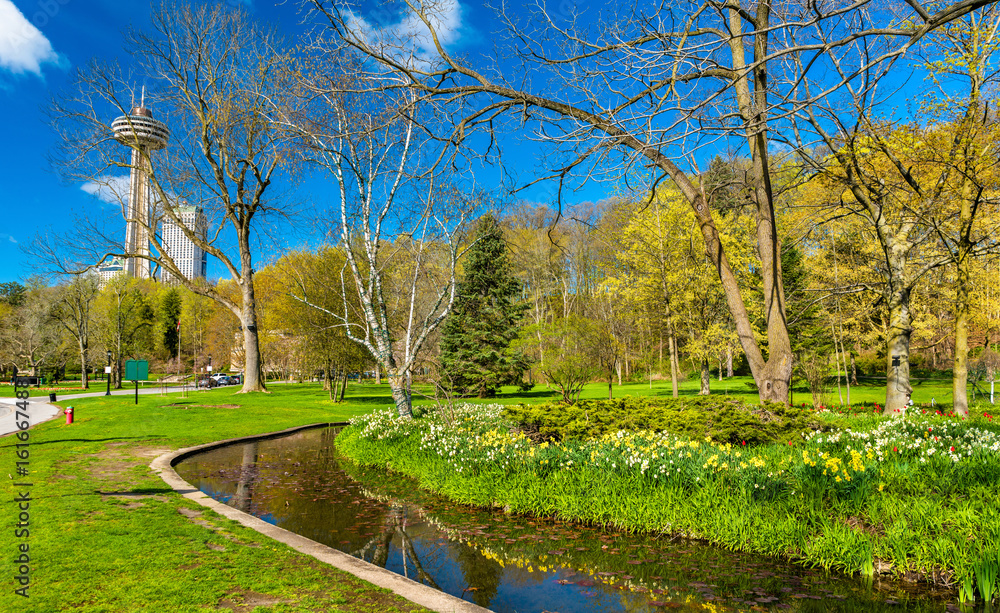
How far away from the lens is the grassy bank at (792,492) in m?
4.71

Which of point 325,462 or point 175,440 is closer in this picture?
point 325,462

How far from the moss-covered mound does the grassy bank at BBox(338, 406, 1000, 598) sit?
1.27 feet

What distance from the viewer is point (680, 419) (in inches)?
358

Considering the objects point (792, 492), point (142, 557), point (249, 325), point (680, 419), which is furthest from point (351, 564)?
point (249, 325)

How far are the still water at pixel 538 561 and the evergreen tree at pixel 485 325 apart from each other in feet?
74.0

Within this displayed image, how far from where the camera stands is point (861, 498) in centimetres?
527

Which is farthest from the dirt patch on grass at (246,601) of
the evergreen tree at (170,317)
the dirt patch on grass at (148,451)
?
the evergreen tree at (170,317)

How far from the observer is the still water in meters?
4.38

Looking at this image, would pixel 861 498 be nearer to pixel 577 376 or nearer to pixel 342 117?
pixel 342 117

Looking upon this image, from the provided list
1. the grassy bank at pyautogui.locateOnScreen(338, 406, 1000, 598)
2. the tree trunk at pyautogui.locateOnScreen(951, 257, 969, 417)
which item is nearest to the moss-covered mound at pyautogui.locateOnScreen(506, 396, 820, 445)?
the grassy bank at pyautogui.locateOnScreen(338, 406, 1000, 598)

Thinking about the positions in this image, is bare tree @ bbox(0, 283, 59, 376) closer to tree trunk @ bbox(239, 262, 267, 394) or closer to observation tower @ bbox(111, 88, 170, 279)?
observation tower @ bbox(111, 88, 170, 279)

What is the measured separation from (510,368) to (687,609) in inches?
1087

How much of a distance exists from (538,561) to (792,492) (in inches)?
107

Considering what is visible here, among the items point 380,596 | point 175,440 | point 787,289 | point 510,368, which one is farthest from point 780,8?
point 787,289
